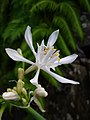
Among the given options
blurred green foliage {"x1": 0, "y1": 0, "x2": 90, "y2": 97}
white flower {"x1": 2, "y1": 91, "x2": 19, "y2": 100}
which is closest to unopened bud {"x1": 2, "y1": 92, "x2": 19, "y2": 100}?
white flower {"x1": 2, "y1": 91, "x2": 19, "y2": 100}

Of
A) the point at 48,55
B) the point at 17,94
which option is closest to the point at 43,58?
the point at 48,55

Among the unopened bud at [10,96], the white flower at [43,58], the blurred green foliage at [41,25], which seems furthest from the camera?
the blurred green foliage at [41,25]

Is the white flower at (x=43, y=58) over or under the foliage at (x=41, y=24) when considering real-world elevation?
over

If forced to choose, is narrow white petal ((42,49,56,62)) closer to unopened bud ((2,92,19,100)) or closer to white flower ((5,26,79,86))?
white flower ((5,26,79,86))

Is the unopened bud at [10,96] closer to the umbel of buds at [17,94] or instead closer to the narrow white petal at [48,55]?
the umbel of buds at [17,94]

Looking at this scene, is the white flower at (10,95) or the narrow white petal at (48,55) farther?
the narrow white petal at (48,55)

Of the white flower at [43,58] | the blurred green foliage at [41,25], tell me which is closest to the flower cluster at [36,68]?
the white flower at [43,58]

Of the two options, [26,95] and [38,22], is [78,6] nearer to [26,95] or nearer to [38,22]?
[38,22]

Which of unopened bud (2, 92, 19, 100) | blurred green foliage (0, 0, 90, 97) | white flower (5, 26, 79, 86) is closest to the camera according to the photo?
unopened bud (2, 92, 19, 100)

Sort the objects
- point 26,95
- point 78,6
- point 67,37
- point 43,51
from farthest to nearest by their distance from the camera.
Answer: point 78,6
point 67,37
point 43,51
point 26,95

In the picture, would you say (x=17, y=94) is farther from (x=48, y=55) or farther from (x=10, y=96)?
(x=48, y=55)

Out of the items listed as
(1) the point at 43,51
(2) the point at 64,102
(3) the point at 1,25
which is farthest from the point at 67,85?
(1) the point at 43,51
